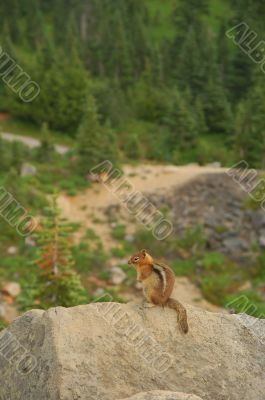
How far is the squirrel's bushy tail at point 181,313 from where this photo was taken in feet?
36.1

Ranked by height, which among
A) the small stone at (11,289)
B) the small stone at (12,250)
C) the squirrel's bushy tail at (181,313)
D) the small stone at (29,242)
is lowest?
the small stone at (11,289)

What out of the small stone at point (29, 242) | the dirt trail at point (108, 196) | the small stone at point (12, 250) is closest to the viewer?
the small stone at point (12, 250)

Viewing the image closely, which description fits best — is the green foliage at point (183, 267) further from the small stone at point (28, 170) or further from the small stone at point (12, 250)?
the small stone at point (28, 170)

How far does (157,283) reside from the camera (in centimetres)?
1171

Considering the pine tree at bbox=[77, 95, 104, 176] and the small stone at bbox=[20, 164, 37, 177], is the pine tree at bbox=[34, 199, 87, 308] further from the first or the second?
the small stone at bbox=[20, 164, 37, 177]

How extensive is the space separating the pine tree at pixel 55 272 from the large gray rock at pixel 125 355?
30.3 ft

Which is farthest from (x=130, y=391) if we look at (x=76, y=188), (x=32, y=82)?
(x=32, y=82)

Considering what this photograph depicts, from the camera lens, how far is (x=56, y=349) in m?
10.1

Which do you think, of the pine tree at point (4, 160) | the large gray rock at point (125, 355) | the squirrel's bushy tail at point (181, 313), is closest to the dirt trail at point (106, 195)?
the pine tree at point (4, 160)

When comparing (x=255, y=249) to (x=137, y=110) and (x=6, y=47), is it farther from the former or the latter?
(x=6, y=47)

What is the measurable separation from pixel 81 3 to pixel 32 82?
34.1m

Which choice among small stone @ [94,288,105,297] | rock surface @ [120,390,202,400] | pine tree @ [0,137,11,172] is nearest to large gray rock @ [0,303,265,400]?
rock surface @ [120,390,202,400]

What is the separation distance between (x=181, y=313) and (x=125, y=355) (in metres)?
1.31

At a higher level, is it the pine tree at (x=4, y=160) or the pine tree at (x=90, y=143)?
the pine tree at (x=90, y=143)
